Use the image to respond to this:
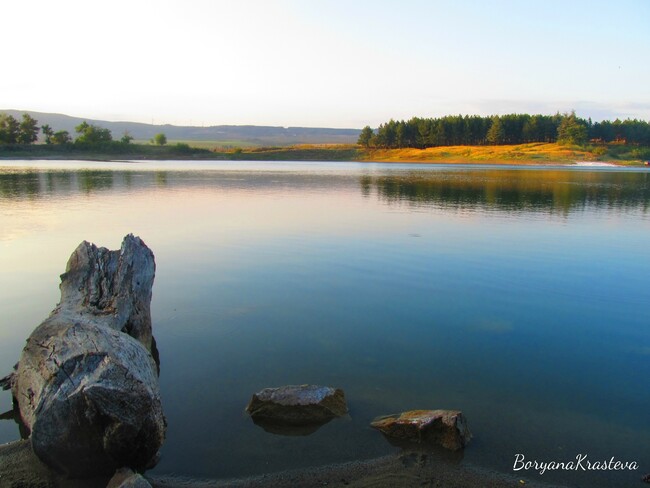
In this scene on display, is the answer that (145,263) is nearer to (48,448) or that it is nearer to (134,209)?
(48,448)

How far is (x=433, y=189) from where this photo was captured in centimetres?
4900

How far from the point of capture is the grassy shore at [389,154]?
119 meters

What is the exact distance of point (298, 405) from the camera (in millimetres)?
7480

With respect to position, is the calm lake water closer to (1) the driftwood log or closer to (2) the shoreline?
(2) the shoreline

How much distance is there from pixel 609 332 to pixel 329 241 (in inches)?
472

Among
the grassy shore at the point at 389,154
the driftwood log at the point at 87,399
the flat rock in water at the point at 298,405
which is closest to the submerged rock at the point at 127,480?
Answer: the driftwood log at the point at 87,399

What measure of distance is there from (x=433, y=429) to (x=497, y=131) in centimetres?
15589

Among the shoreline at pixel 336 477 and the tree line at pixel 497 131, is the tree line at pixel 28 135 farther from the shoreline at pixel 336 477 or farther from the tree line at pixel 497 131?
the shoreline at pixel 336 477

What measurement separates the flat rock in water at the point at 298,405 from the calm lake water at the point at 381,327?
24 cm

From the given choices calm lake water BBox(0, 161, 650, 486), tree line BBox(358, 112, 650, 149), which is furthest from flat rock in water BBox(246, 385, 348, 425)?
tree line BBox(358, 112, 650, 149)

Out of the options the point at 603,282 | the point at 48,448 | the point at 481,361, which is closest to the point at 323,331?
the point at 481,361

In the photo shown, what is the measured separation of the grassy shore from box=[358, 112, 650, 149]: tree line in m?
9.45

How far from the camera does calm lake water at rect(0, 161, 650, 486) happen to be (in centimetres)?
711

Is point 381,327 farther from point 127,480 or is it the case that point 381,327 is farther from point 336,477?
point 127,480
